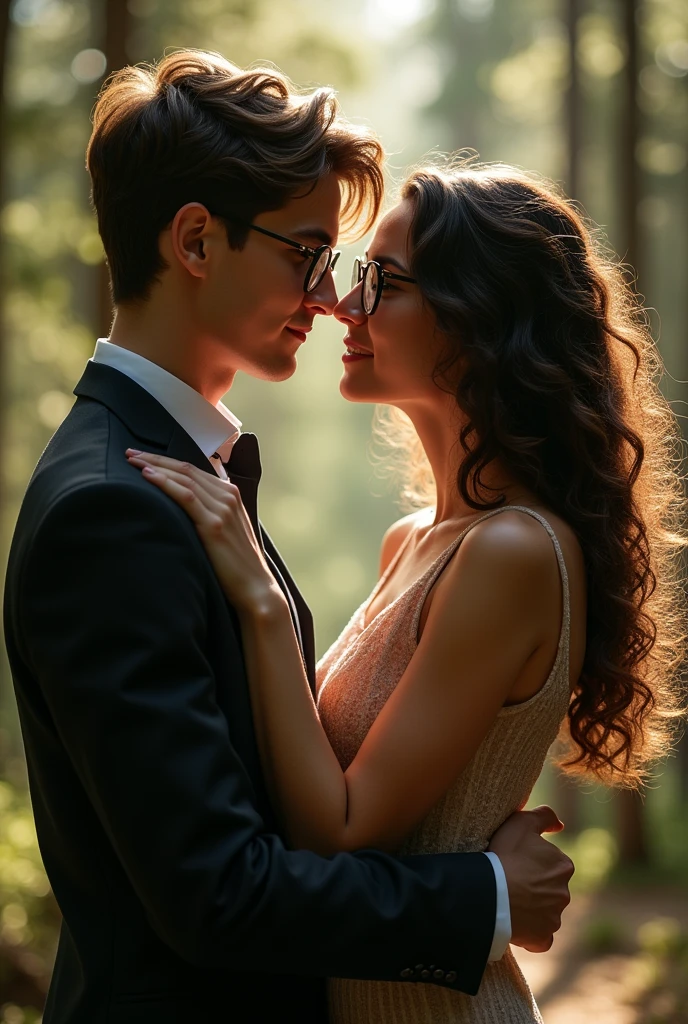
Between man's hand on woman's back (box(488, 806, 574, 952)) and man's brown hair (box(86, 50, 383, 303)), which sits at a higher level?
man's brown hair (box(86, 50, 383, 303))

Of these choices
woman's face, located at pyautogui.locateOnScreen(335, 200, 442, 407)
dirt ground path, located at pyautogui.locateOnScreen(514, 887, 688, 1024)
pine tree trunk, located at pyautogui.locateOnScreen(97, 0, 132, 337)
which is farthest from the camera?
pine tree trunk, located at pyautogui.locateOnScreen(97, 0, 132, 337)

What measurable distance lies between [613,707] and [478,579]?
685 millimetres

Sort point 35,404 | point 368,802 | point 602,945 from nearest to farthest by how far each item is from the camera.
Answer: point 368,802 < point 602,945 < point 35,404

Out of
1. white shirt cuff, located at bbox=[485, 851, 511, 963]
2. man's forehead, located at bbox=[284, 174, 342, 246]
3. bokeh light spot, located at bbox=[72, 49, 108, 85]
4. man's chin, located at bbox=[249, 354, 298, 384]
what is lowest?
white shirt cuff, located at bbox=[485, 851, 511, 963]

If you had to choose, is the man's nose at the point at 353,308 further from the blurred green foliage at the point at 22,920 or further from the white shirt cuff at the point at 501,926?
the blurred green foliage at the point at 22,920

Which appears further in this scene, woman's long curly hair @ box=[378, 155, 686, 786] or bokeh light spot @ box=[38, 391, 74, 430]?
bokeh light spot @ box=[38, 391, 74, 430]

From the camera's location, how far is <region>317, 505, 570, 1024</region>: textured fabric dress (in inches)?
101

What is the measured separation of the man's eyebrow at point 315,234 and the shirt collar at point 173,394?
50cm

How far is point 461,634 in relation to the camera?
8.14 feet

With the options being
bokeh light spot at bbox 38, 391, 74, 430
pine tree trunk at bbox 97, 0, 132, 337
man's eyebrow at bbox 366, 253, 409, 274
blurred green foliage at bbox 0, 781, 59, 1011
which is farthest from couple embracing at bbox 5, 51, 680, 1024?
bokeh light spot at bbox 38, 391, 74, 430

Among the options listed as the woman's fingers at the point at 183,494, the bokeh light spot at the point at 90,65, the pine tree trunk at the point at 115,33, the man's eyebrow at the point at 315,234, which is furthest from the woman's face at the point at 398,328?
the bokeh light spot at the point at 90,65

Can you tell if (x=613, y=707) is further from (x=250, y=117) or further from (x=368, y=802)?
(x=250, y=117)

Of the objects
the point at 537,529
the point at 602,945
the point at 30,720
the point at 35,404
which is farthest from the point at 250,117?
the point at 35,404

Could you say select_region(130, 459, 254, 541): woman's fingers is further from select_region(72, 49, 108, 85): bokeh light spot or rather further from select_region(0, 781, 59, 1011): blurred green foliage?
select_region(72, 49, 108, 85): bokeh light spot
